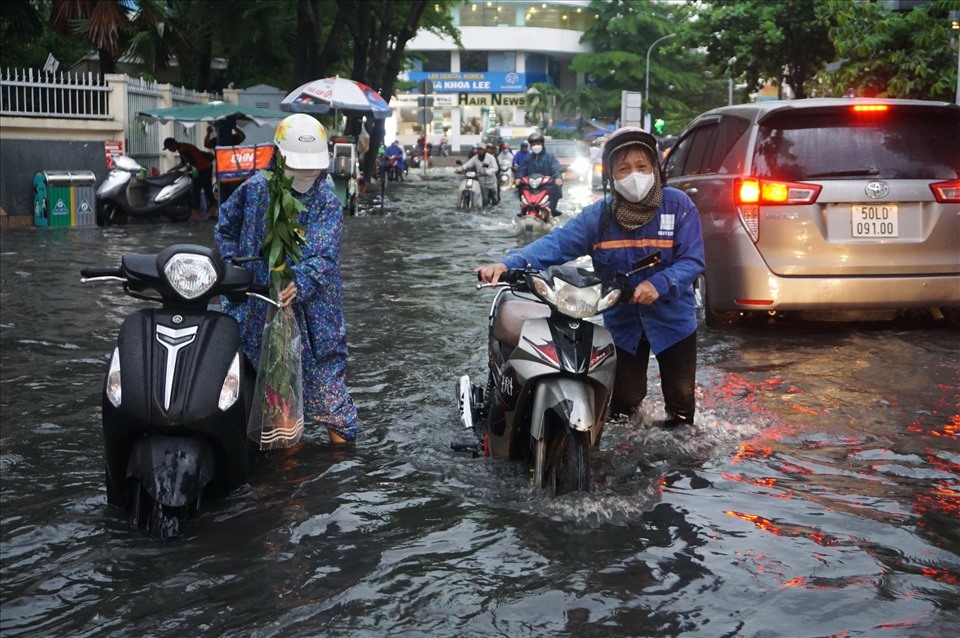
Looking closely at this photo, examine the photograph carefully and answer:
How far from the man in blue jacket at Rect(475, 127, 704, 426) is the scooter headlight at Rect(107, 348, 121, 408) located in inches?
61.4

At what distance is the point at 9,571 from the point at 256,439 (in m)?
1.18

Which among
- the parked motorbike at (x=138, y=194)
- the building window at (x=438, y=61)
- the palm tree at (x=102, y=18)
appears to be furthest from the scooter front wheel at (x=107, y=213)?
the building window at (x=438, y=61)

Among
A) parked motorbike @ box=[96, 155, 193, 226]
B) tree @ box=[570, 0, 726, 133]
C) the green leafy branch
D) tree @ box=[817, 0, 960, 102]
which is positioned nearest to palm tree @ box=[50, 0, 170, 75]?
parked motorbike @ box=[96, 155, 193, 226]

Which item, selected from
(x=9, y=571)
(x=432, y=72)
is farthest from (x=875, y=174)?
(x=432, y=72)

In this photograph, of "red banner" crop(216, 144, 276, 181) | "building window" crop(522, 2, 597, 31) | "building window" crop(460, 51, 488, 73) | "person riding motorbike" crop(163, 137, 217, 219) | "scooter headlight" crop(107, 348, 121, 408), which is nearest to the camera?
"scooter headlight" crop(107, 348, 121, 408)

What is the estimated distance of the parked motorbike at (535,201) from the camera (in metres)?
19.2

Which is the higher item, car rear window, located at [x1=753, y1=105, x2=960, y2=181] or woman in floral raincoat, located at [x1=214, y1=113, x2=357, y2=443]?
car rear window, located at [x1=753, y1=105, x2=960, y2=181]

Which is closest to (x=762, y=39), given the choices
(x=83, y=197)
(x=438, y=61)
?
(x=83, y=197)

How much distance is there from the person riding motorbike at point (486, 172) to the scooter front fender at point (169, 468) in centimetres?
2282

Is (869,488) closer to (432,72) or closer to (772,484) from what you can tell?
(772,484)

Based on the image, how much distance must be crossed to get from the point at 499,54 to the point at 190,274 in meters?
91.4

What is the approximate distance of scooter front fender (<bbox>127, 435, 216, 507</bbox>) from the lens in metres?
4.53

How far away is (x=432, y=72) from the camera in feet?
311

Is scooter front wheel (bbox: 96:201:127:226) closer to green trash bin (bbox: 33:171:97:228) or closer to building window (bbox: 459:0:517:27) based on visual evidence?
green trash bin (bbox: 33:171:97:228)
